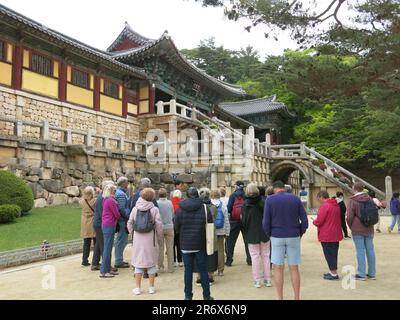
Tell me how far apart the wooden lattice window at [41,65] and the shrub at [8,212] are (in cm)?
854

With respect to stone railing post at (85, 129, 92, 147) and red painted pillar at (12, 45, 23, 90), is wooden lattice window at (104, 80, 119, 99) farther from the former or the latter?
red painted pillar at (12, 45, 23, 90)

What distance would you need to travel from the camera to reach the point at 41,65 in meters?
18.7

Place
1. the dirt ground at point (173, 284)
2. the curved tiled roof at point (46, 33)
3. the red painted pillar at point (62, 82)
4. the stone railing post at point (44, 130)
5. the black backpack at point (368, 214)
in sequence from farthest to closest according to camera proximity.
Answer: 1. the red painted pillar at point (62, 82)
2. the stone railing post at point (44, 130)
3. the curved tiled roof at point (46, 33)
4. the black backpack at point (368, 214)
5. the dirt ground at point (173, 284)

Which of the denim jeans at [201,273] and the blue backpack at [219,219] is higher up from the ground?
the blue backpack at [219,219]

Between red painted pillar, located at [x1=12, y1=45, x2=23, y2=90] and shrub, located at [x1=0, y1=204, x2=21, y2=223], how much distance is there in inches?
285

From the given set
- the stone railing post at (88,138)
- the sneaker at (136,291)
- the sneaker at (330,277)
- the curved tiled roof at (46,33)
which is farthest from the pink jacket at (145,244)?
the curved tiled roof at (46,33)

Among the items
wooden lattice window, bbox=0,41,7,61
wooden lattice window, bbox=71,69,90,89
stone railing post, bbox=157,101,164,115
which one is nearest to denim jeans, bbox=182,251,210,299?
wooden lattice window, bbox=0,41,7,61

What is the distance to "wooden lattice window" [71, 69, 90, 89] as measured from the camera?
20.6 meters

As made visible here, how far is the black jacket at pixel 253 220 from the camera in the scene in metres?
6.75

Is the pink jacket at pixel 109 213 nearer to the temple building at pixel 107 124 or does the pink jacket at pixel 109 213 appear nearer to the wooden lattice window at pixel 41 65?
the temple building at pixel 107 124

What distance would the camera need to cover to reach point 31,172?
15.3m

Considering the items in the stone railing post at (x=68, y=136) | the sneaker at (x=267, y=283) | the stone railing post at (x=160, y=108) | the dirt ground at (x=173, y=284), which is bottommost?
the dirt ground at (x=173, y=284)
